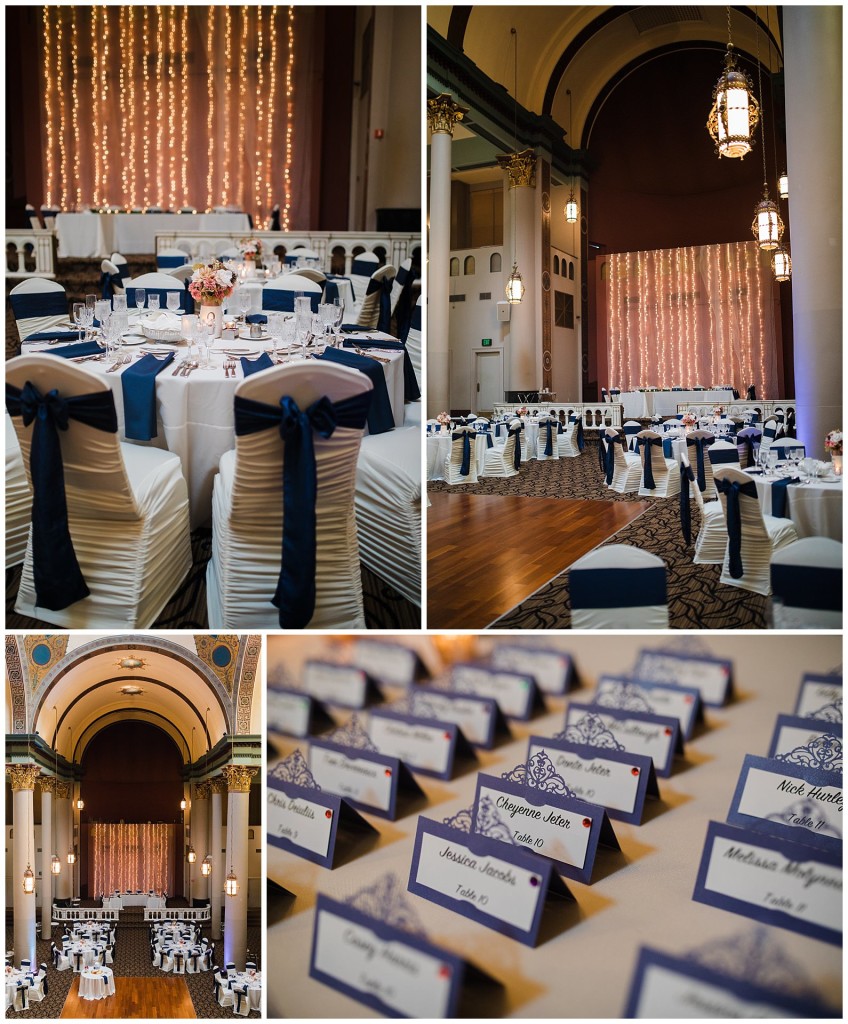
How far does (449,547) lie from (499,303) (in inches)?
139

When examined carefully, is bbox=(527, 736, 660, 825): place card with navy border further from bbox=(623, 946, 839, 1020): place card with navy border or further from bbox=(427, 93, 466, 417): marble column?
bbox=(427, 93, 466, 417): marble column

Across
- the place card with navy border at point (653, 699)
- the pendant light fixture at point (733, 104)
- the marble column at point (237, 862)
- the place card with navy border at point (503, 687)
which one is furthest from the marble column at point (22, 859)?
the pendant light fixture at point (733, 104)

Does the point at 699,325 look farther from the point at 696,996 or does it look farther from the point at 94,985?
the point at 696,996

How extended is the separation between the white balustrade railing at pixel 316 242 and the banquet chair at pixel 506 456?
2.23 meters

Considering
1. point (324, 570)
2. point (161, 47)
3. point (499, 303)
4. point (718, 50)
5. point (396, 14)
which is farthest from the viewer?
point (161, 47)

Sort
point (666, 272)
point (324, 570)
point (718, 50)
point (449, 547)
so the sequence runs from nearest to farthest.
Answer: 1. point (324, 570)
2. point (449, 547)
3. point (718, 50)
4. point (666, 272)

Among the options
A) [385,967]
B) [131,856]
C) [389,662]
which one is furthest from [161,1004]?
[131,856]

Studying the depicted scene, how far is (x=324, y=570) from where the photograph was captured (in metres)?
2.65

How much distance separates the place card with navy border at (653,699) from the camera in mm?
2662

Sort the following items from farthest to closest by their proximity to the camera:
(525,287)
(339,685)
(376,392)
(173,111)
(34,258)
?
1. (173,111)
2. (34,258)
3. (525,287)
4. (376,392)
5. (339,685)

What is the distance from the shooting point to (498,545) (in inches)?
162

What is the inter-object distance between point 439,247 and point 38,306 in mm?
2411

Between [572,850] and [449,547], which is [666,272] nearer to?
[449,547]

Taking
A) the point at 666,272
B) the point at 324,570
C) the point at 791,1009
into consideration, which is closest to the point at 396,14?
the point at 666,272
